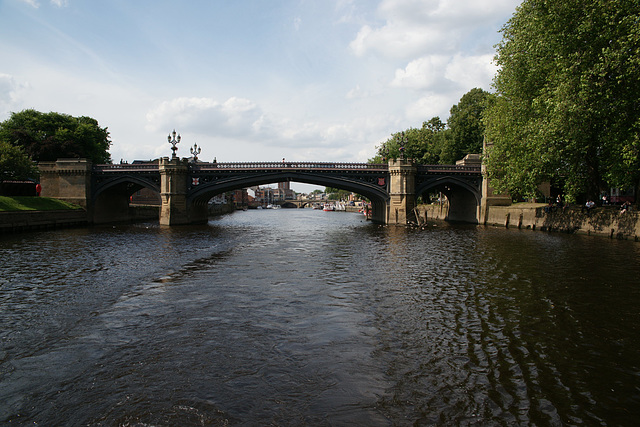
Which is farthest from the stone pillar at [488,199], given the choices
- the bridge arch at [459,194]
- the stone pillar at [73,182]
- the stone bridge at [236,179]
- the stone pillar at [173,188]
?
the stone pillar at [73,182]

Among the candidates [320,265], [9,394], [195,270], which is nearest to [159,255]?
[195,270]

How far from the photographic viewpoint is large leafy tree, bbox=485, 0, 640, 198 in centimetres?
2381

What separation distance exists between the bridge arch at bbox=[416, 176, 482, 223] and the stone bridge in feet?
0.41

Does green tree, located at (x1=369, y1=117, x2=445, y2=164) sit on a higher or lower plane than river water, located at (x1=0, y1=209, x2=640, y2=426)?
higher

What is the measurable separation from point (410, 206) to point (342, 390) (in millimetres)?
44316

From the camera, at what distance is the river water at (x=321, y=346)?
6285mm

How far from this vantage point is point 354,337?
940cm

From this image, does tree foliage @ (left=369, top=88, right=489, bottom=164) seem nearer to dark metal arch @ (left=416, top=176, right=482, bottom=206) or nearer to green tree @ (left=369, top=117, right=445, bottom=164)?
green tree @ (left=369, top=117, right=445, bottom=164)

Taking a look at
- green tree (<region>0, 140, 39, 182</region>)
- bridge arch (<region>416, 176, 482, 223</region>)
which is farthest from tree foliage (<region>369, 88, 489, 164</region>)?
green tree (<region>0, 140, 39, 182</region>)

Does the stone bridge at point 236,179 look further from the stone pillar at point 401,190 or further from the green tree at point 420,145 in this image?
the green tree at point 420,145

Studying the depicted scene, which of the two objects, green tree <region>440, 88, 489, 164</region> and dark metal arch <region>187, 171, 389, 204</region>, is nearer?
dark metal arch <region>187, 171, 389, 204</region>

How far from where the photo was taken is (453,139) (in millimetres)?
66625

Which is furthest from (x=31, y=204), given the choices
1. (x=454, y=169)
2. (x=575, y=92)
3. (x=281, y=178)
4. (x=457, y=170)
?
(x=575, y=92)

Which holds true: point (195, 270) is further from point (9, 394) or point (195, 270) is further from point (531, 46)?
point (531, 46)
